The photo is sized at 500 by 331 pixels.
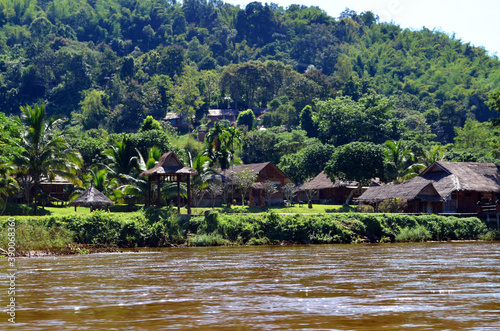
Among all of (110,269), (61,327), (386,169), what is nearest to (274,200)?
(386,169)

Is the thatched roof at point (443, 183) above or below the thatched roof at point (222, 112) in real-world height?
below

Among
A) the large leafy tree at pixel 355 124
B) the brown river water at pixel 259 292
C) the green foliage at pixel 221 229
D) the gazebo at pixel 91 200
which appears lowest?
the brown river water at pixel 259 292

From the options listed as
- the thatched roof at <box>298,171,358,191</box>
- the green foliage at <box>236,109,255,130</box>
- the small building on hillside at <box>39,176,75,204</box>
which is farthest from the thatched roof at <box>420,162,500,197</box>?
the green foliage at <box>236,109,255,130</box>

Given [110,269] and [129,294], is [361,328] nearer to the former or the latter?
[129,294]

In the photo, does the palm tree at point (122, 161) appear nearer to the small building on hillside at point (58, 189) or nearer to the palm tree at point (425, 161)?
the small building on hillside at point (58, 189)

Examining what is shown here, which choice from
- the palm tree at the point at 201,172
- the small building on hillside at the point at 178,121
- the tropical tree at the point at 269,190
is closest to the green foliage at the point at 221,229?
the palm tree at the point at 201,172

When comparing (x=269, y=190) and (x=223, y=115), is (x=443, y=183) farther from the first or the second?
(x=223, y=115)

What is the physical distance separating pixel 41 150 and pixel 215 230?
51.4 feet

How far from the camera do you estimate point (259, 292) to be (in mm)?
16703

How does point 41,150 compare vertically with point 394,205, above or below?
above

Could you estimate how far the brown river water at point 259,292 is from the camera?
12.7m

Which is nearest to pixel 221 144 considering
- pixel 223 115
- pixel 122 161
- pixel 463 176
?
pixel 122 161

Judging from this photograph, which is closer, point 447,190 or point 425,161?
point 447,190

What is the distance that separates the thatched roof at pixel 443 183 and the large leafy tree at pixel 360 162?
6.15m
